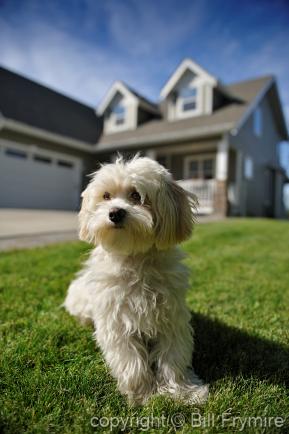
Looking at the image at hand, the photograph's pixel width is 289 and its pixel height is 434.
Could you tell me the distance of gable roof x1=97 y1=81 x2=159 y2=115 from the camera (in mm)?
16656

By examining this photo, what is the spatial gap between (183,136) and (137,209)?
12.2 metres

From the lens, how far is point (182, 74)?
15.3m

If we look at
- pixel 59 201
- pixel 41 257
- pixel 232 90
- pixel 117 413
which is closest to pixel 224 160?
pixel 232 90

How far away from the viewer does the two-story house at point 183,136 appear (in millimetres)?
13250

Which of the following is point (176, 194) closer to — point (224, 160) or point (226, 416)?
point (226, 416)

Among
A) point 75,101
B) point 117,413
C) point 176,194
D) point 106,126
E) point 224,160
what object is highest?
point 75,101

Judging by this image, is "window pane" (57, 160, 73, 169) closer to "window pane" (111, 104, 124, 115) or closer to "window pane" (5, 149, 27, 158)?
"window pane" (5, 149, 27, 158)

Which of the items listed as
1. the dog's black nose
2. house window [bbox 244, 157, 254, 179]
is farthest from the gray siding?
the dog's black nose

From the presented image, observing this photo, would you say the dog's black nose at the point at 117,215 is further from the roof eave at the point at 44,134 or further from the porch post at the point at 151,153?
the porch post at the point at 151,153

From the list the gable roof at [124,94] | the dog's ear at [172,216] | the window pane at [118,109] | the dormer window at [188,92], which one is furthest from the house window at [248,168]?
the dog's ear at [172,216]

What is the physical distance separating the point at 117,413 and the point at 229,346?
103cm

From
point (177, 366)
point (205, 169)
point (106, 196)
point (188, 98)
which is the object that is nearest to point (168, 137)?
point (205, 169)

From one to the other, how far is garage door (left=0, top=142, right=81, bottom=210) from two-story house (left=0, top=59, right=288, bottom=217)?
50 mm

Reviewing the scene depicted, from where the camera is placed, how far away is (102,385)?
175 cm
